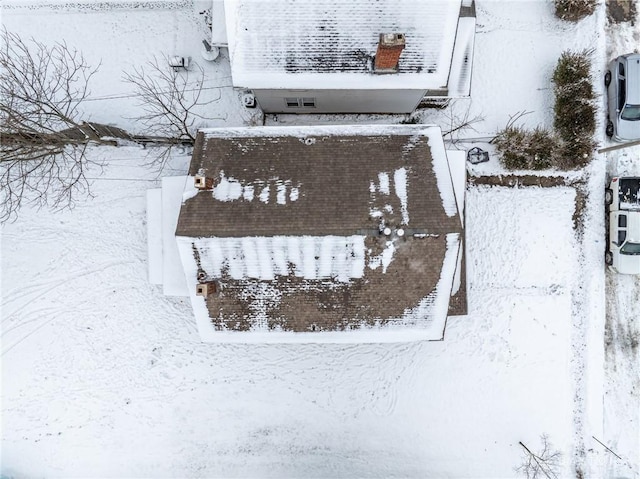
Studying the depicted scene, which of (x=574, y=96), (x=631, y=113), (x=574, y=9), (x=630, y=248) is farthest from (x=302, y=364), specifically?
(x=574, y=9)

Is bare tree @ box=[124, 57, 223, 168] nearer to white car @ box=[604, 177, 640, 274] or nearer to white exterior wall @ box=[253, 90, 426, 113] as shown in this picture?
white exterior wall @ box=[253, 90, 426, 113]

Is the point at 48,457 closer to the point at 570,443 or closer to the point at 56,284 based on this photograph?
the point at 56,284

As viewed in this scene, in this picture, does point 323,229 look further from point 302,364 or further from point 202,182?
point 302,364

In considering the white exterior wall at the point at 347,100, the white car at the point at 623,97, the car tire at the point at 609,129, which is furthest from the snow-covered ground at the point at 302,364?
the white exterior wall at the point at 347,100

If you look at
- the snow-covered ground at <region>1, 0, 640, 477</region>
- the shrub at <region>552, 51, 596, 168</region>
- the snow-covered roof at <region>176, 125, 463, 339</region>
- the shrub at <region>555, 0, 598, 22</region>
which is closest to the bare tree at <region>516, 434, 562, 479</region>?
the snow-covered ground at <region>1, 0, 640, 477</region>

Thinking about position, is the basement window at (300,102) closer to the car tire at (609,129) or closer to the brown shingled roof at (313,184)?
the brown shingled roof at (313,184)

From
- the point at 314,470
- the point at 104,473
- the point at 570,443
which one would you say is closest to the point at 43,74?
the point at 104,473
